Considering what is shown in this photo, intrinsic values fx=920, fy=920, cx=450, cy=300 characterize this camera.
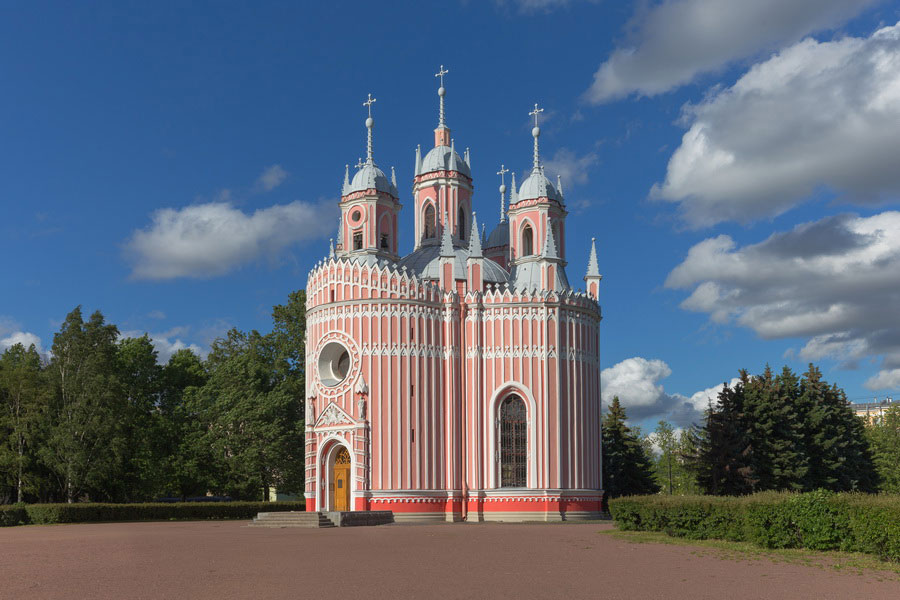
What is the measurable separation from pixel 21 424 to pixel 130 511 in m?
7.54

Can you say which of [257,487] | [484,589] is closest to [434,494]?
[257,487]

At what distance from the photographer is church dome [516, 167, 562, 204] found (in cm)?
5075

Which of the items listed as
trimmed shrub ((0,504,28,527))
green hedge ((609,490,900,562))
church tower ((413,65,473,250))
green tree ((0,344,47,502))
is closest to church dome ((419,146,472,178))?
church tower ((413,65,473,250))

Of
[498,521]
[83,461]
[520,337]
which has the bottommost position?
[498,521]

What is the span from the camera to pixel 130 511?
151ft

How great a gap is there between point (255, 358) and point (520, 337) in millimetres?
18686

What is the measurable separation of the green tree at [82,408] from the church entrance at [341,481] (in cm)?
1214

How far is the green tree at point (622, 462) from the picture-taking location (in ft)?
180

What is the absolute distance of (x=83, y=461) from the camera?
4734 centimetres

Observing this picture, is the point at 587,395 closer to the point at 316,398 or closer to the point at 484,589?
the point at 316,398

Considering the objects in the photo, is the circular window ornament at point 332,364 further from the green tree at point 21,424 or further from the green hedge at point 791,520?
the green hedge at point 791,520

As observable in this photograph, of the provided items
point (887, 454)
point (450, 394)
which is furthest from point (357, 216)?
point (887, 454)

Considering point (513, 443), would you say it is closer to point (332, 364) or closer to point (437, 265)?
point (332, 364)

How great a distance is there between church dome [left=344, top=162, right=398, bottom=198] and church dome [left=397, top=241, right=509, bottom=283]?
12.1ft
